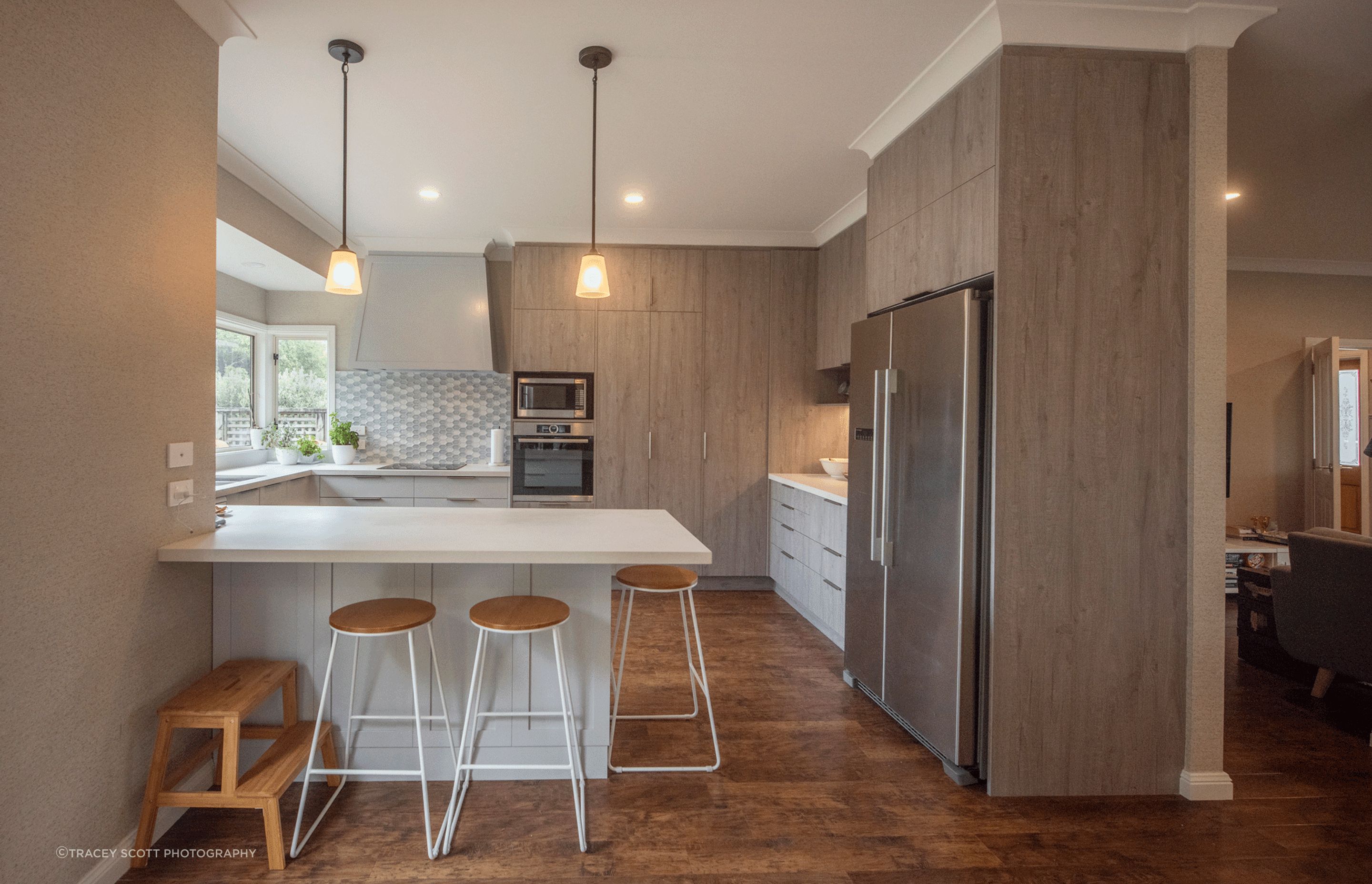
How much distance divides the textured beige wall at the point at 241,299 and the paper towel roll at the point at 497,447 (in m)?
1.91

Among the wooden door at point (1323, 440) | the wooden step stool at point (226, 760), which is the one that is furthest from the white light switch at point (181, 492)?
the wooden door at point (1323, 440)

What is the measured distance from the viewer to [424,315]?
4.71 metres

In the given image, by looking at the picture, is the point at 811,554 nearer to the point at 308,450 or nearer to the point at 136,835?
the point at 136,835

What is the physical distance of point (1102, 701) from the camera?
212cm

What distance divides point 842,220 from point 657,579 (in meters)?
2.82

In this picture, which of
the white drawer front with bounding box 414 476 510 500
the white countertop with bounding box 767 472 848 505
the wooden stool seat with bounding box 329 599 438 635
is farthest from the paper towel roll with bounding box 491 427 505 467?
the wooden stool seat with bounding box 329 599 438 635

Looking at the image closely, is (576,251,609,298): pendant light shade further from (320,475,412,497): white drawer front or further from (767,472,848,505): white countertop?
(320,475,412,497): white drawer front

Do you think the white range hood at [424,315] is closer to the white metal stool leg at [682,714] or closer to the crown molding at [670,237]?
the crown molding at [670,237]

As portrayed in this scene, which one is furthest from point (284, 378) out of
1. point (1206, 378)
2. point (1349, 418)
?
point (1349, 418)

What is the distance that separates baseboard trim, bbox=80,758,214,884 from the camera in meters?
1.61

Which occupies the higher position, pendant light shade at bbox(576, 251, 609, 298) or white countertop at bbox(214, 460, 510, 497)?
pendant light shade at bbox(576, 251, 609, 298)

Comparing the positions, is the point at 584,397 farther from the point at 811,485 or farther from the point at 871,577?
the point at 871,577

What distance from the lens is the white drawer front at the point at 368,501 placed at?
446 centimetres

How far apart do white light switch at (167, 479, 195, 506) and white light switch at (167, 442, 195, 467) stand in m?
0.05
